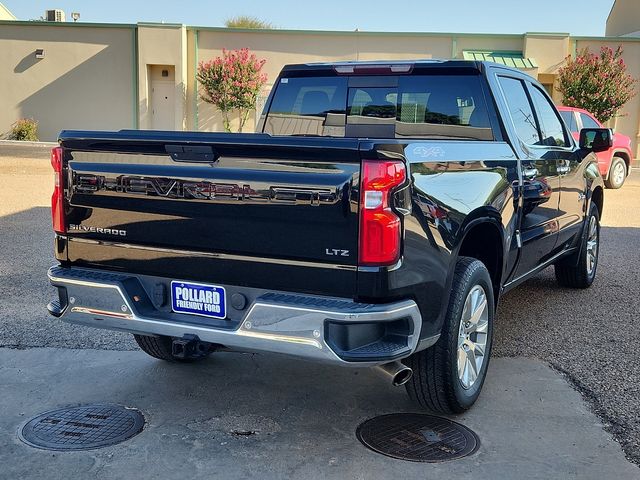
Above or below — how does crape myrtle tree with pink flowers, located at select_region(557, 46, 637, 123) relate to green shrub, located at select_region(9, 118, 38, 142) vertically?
above

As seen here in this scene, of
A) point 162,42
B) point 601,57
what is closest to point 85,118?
point 162,42

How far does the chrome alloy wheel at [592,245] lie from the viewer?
6.82 meters

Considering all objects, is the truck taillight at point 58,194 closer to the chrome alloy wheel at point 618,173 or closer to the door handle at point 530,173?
the door handle at point 530,173

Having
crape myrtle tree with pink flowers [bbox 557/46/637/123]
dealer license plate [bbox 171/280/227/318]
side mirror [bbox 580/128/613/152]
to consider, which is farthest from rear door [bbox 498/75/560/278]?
crape myrtle tree with pink flowers [bbox 557/46/637/123]

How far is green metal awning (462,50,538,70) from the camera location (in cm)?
2597

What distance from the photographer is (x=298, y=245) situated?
10.5 feet

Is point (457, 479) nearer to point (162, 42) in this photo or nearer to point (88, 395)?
point (88, 395)

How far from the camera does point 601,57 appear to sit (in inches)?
992

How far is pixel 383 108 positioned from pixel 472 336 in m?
1.96

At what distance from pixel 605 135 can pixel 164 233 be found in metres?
4.26

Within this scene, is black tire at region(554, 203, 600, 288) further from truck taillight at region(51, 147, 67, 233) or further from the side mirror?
truck taillight at region(51, 147, 67, 233)

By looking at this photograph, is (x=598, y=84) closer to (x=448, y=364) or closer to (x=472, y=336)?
(x=472, y=336)

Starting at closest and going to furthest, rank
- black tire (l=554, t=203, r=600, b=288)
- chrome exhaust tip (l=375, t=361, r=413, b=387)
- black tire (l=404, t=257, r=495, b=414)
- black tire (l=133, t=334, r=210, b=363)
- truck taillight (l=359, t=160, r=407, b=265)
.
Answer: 1. truck taillight (l=359, t=160, r=407, b=265)
2. chrome exhaust tip (l=375, t=361, r=413, b=387)
3. black tire (l=404, t=257, r=495, b=414)
4. black tire (l=133, t=334, r=210, b=363)
5. black tire (l=554, t=203, r=600, b=288)

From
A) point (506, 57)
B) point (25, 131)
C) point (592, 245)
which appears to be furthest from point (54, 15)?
point (592, 245)
